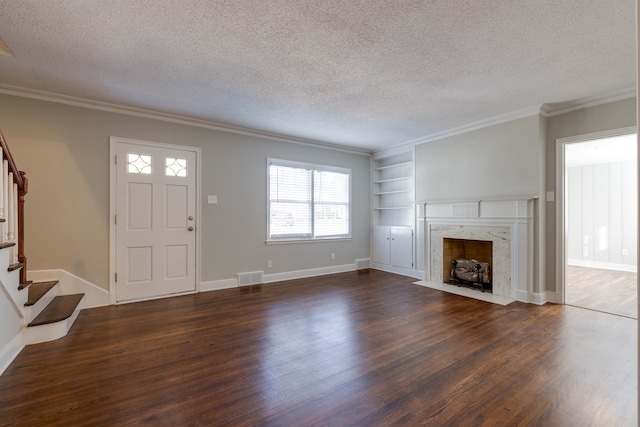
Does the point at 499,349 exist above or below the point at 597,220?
below

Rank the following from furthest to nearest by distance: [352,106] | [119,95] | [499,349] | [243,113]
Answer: [243,113] → [352,106] → [119,95] → [499,349]

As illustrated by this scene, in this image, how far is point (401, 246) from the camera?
5734 millimetres

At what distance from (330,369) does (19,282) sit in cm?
296

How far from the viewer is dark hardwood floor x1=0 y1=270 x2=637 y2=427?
5.60ft

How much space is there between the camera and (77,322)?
124 inches

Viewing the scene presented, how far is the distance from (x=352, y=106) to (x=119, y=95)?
2.84 metres

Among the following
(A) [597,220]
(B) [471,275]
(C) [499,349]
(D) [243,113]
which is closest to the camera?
(C) [499,349]

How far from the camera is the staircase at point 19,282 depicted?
2.41 m

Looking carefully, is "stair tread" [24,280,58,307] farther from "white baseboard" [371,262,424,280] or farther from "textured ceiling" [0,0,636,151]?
"white baseboard" [371,262,424,280]

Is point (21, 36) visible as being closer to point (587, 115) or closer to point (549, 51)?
point (549, 51)

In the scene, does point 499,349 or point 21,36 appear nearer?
point 21,36

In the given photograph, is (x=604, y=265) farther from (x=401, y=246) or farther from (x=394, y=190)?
(x=394, y=190)

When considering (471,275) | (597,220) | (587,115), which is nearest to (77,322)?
(471,275)

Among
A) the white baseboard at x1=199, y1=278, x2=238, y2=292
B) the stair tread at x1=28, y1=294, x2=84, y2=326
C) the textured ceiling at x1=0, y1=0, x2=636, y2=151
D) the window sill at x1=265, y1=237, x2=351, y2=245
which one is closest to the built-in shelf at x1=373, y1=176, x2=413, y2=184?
the window sill at x1=265, y1=237, x2=351, y2=245
